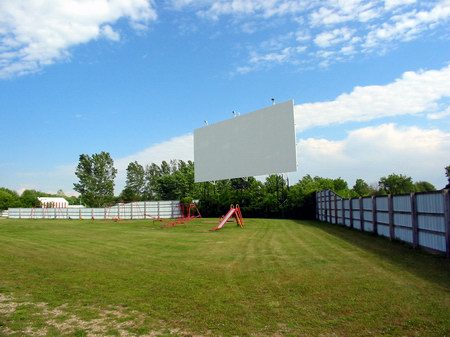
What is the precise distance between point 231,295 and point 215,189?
4594 cm

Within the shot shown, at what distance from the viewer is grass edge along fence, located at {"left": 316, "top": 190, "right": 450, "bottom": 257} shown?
9.98 m

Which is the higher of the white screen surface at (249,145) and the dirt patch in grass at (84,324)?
the white screen surface at (249,145)

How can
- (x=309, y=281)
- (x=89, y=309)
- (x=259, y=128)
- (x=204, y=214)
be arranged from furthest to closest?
(x=204, y=214) < (x=259, y=128) < (x=309, y=281) < (x=89, y=309)

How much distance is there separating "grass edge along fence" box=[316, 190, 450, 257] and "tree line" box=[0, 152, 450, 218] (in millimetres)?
1763

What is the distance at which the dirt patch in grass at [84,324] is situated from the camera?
189 inches

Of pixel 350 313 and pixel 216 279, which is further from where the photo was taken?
pixel 216 279

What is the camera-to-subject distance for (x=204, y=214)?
45219 mm

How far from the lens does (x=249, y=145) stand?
107 feet

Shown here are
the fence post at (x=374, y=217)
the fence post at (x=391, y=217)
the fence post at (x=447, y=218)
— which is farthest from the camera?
the fence post at (x=374, y=217)

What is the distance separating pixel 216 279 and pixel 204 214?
3759 cm

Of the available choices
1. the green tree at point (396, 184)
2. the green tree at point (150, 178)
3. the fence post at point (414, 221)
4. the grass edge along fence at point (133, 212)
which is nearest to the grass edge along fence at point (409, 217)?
the fence post at point (414, 221)

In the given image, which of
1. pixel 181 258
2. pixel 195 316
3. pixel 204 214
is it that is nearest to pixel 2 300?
pixel 195 316

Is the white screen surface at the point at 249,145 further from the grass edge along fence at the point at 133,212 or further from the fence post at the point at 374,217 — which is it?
the fence post at the point at 374,217

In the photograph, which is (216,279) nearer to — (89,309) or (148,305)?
(148,305)
